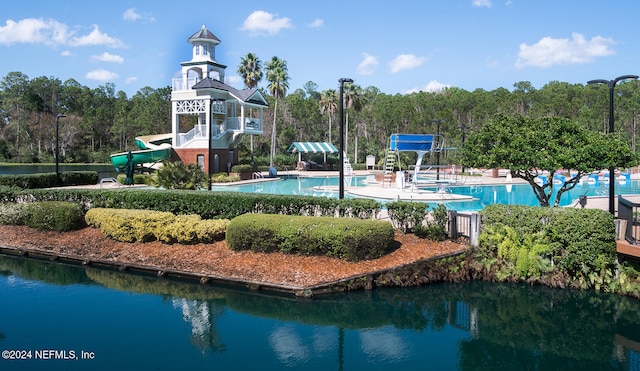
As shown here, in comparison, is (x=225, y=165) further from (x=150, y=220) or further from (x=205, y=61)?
(x=150, y=220)

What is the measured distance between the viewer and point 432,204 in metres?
24.5

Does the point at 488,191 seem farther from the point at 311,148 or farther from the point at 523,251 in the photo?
the point at 311,148

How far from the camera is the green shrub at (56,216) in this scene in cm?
1705

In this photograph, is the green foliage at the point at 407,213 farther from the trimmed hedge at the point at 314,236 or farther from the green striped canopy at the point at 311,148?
the green striped canopy at the point at 311,148

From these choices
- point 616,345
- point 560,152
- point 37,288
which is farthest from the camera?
point 560,152

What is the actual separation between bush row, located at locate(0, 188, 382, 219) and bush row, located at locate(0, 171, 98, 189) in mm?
10560

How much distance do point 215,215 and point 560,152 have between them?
34.6 ft

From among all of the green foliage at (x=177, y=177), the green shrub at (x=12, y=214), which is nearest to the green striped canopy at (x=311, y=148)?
the green foliage at (x=177, y=177)

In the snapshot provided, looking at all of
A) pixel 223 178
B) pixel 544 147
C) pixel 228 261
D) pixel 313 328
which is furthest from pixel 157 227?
pixel 223 178

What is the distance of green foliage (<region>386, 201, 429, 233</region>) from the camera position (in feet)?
48.6

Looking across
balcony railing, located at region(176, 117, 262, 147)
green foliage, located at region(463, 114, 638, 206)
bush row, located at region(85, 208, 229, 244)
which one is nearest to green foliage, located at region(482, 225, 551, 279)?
green foliage, located at region(463, 114, 638, 206)

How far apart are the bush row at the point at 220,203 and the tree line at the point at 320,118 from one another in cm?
3652

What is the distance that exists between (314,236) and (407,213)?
3119mm

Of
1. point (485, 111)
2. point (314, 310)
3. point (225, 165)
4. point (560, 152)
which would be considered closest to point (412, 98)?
point (485, 111)
